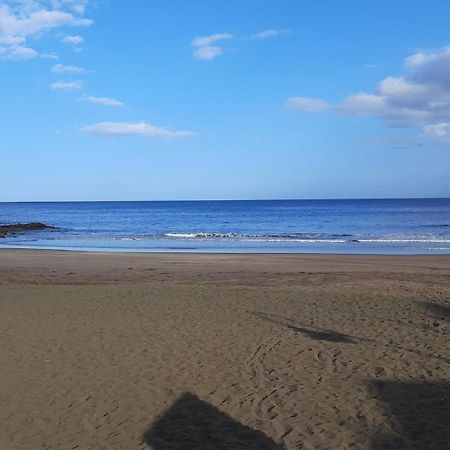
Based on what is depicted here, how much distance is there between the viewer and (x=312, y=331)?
8211mm

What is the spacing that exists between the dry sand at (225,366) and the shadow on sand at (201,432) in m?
0.02

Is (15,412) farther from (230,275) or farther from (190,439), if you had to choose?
(230,275)

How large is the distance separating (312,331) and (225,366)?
212 centimetres

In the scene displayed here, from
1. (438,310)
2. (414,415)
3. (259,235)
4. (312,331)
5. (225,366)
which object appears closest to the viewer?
(414,415)

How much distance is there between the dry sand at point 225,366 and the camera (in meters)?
4.81

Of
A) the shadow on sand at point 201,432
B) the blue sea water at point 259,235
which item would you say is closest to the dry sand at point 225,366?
the shadow on sand at point 201,432

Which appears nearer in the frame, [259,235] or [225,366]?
[225,366]

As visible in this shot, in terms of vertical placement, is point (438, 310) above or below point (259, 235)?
above

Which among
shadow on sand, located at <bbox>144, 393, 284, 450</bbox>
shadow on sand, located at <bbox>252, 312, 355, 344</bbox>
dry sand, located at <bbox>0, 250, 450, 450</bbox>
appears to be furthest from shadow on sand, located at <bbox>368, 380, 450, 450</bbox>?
shadow on sand, located at <bbox>252, 312, 355, 344</bbox>

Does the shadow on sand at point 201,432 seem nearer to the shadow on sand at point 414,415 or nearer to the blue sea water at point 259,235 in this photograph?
the shadow on sand at point 414,415

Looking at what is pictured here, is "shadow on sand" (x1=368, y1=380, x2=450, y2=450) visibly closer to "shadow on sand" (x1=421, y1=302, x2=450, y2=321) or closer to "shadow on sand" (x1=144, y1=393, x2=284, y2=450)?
"shadow on sand" (x1=144, y1=393, x2=284, y2=450)

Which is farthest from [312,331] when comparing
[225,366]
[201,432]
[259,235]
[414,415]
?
[259,235]

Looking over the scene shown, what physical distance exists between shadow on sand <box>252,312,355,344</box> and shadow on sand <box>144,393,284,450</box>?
294cm

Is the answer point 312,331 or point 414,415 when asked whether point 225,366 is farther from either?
point 414,415
